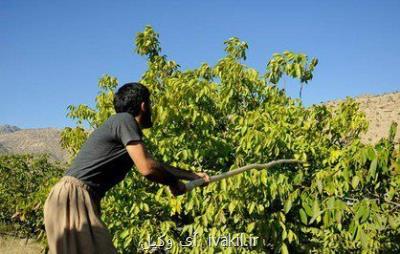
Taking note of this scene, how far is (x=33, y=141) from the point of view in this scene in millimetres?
86688

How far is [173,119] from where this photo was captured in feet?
17.3

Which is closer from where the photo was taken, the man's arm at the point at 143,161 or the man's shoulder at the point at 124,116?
the man's arm at the point at 143,161

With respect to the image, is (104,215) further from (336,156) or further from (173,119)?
(336,156)

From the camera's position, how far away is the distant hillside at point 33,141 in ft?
264

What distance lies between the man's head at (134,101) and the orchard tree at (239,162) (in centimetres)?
157

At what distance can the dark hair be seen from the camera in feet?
9.41

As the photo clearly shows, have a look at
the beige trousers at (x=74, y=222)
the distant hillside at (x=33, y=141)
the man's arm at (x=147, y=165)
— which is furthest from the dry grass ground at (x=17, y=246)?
the distant hillside at (x=33, y=141)

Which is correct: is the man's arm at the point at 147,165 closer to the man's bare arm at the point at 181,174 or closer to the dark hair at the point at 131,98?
the man's bare arm at the point at 181,174

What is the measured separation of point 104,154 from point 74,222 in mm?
452

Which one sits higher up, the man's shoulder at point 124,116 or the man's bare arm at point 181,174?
the man's shoulder at point 124,116

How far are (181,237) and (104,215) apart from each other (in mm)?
1038

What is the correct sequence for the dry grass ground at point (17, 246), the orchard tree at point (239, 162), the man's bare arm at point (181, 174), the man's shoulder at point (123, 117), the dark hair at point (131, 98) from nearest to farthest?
the man's shoulder at point (123, 117)
the dark hair at point (131, 98)
the man's bare arm at point (181, 174)
the orchard tree at point (239, 162)
the dry grass ground at point (17, 246)

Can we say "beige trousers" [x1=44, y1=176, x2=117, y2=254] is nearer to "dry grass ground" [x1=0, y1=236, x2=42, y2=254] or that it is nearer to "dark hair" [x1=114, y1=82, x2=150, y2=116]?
"dark hair" [x1=114, y1=82, x2=150, y2=116]

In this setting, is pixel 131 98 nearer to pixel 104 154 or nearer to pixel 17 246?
pixel 104 154
